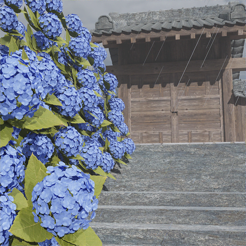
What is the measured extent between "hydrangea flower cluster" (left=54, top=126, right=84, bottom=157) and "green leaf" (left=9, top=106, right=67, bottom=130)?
1.76 feet

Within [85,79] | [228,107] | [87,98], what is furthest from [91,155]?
[228,107]

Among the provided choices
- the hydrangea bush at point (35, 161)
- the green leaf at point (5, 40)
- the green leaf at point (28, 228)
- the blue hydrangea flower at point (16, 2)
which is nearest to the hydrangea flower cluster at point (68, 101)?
the hydrangea bush at point (35, 161)

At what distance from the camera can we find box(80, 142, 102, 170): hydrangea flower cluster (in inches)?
82.3

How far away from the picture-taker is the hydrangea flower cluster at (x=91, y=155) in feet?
6.86

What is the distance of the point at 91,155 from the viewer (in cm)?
209

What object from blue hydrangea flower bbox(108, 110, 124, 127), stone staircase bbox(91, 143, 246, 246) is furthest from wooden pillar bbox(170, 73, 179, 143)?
blue hydrangea flower bbox(108, 110, 124, 127)

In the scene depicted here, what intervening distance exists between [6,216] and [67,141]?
2.50 ft

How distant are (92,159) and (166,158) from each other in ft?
5.41

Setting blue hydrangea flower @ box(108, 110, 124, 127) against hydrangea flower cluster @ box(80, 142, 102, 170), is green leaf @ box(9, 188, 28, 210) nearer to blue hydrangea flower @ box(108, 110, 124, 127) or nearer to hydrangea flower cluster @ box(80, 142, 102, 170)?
hydrangea flower cluster @ box(80, 142, 102, 170)

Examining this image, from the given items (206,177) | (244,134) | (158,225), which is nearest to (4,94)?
(158,225)

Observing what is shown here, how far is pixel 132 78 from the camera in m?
7.22

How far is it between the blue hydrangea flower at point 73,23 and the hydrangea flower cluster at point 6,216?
6.11ft

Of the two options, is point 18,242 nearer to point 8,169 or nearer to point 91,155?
point 8,169

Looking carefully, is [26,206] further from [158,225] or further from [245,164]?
[245,164]
